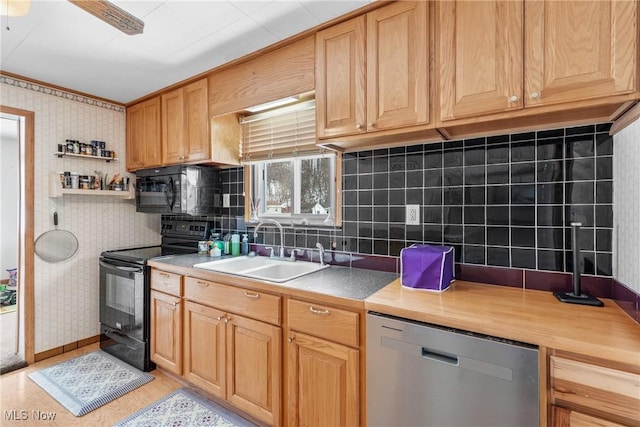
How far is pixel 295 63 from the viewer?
187cm

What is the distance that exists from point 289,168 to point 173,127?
3.67ft

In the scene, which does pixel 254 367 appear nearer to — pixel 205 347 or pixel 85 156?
pixel 205 347

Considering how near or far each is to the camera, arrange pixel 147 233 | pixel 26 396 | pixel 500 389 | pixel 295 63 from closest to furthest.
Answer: pixel 500 389, pixel 295 63, pixel 26 396, pixel 147 233

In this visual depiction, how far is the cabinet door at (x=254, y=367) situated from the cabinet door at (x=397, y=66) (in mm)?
1277

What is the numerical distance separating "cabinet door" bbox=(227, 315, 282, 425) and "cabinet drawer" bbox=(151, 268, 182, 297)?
1.89 feet

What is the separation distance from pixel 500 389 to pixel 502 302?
38 cm

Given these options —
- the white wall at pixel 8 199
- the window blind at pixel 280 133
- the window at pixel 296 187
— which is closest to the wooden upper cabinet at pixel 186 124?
the window blind at pixel 280 133

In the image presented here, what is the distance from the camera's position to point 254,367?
171 centimetres

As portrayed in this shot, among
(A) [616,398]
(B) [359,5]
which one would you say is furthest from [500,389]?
(B) [359,5]

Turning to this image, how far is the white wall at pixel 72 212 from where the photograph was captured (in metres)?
2.55

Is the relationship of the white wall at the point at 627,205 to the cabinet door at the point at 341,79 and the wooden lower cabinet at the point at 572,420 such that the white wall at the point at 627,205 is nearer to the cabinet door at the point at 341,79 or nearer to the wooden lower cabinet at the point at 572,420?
the wooden lower cabinet at the point at 572,420

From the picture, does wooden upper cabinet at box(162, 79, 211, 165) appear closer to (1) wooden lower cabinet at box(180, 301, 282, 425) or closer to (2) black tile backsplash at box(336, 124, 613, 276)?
(1) wooden lower cabinet at box(180, 301, 282, 425)

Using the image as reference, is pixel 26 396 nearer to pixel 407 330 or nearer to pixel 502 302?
pixel 407 330

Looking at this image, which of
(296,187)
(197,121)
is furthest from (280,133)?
(197,121)
